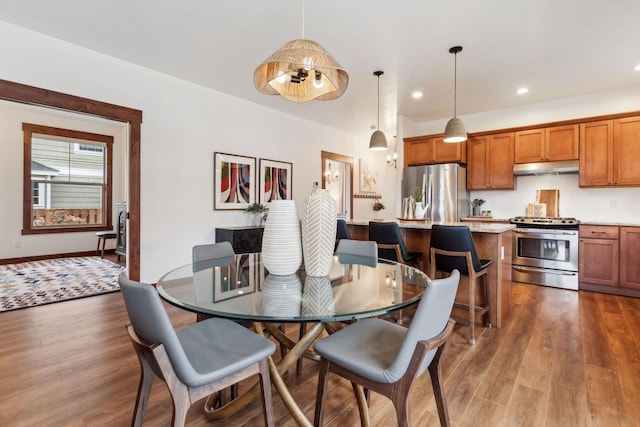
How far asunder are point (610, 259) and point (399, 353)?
4.34 metres

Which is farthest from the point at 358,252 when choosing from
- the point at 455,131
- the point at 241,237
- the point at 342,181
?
the point at 342,181

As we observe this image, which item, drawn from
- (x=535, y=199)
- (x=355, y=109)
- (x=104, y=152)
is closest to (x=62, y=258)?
(x=104, y=152)

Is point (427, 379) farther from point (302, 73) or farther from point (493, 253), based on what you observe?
point (302, 73)

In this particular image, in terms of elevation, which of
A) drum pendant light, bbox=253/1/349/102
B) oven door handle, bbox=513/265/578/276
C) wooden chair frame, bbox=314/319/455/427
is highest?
drum pendant light, bbox=253/1/349/102

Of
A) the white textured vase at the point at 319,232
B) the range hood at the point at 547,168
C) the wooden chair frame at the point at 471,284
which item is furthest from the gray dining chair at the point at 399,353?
the range hood at the point at 547,168

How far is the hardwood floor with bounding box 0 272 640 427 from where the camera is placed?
61.6 inches

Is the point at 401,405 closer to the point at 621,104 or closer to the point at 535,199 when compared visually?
the point at 535,199

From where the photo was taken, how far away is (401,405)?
1.09 meters

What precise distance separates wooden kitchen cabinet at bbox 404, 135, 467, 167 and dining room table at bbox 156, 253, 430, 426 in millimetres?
3778

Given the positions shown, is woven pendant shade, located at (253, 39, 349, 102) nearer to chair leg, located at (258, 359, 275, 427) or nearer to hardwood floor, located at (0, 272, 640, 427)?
chair leg, located at (258, 359, 275, 427)

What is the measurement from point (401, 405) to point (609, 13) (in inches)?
138

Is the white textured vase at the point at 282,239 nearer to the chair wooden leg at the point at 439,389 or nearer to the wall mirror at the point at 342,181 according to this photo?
the chair wooden leg at the point at 439,389

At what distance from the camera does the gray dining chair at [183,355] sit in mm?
1018

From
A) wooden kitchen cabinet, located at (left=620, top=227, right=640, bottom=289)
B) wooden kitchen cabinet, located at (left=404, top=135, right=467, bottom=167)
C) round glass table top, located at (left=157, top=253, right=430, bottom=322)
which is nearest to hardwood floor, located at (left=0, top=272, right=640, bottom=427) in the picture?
round glass table top, located at (left=157, top=253, right=430, bottom=322)
